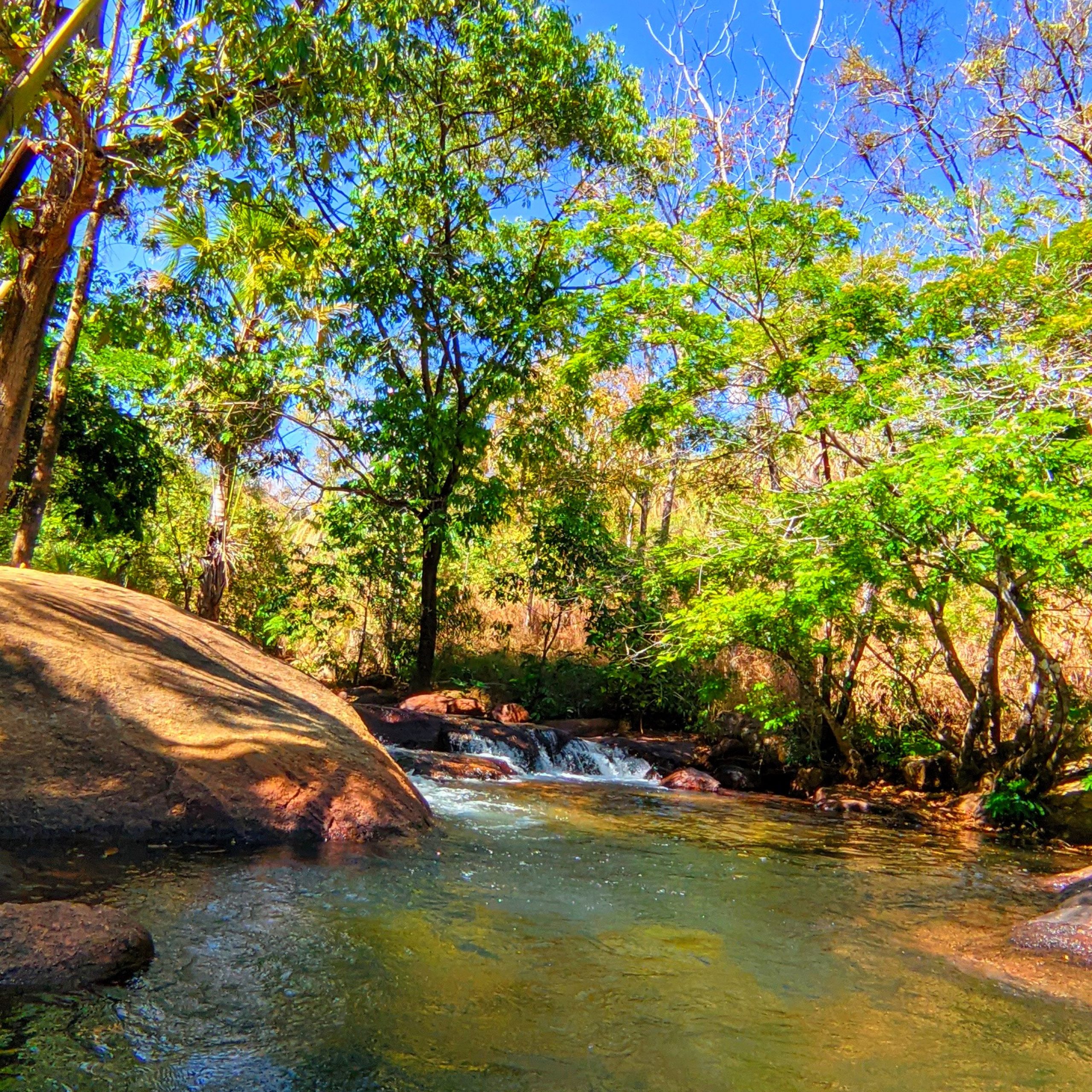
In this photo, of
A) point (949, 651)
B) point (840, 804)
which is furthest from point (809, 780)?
point (949, 651)

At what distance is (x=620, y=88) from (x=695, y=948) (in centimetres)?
1212

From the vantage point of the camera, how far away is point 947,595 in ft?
29.2

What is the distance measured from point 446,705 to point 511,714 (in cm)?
109

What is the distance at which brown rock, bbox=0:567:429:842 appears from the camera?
4.17 meters

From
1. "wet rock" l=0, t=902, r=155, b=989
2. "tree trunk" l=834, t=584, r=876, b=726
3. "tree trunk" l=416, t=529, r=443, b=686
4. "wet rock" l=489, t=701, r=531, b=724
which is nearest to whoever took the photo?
"wet rock" l=0, t=902, r=155, b=989

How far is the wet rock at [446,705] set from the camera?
1262 cm

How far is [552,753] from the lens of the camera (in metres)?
11.2

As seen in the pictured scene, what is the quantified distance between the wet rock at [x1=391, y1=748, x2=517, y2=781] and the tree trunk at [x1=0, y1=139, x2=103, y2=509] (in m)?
4.84

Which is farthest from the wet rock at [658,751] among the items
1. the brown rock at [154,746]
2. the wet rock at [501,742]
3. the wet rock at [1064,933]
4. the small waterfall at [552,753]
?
the wet rock at [1064,933]

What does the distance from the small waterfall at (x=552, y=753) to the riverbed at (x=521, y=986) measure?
533cm

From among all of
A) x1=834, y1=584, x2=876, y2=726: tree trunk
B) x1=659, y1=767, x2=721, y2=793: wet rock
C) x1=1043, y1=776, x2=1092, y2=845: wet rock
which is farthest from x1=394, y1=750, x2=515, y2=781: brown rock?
x1=1043, y1=776, x2=1092, y2=845: wet rock

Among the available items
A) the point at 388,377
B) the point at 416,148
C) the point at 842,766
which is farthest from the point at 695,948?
the point at 416,148

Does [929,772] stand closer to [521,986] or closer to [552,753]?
[552,753]

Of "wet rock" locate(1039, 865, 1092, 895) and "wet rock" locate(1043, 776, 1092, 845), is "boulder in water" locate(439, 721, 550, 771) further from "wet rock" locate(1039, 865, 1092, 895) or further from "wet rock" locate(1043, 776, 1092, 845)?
"wet rock" locate(1039, 865, 1092, 895)
